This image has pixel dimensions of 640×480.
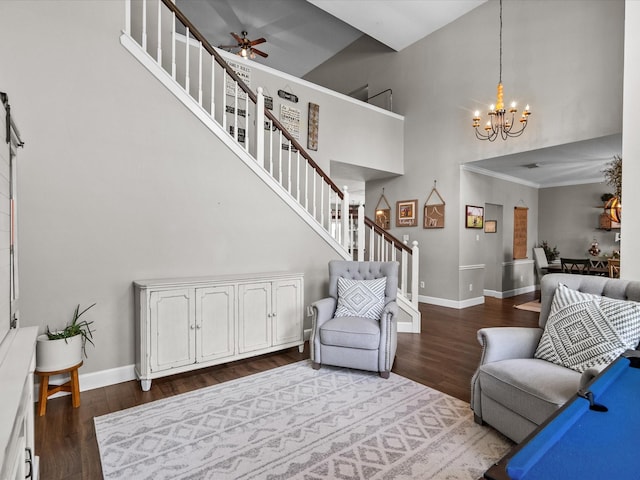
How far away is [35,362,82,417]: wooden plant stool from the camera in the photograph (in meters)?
2.31

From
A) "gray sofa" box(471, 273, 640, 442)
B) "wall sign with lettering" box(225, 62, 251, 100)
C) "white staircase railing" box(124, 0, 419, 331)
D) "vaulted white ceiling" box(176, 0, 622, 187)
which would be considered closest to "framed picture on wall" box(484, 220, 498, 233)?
"vaulted white ceiling" box(176, 0, 622, 187)

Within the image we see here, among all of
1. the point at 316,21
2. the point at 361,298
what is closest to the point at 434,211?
the point at 361,298

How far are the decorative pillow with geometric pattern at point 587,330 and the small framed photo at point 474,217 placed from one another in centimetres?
396

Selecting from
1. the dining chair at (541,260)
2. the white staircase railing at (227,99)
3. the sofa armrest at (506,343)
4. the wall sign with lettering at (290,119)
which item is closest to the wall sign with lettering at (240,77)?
the white staircase railing at (227,99)

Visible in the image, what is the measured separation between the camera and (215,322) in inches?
118

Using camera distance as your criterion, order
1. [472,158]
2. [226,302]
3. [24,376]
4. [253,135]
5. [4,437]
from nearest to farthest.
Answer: [4,437] → [24,376] → [226,302] → [253,135] → [472,158]

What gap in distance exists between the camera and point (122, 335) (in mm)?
2852

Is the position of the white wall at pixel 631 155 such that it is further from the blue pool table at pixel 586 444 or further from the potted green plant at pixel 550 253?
Answer: the potted green plant at pixel 550 253

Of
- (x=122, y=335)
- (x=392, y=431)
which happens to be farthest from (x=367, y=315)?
(x=122, y=335)

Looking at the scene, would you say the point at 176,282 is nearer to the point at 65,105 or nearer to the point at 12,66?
the point at 65,105

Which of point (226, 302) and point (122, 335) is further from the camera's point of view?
point (226, 302)

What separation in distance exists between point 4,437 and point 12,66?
290 centimetres

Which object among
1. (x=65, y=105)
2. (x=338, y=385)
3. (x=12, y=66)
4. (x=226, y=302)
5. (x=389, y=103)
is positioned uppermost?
(x=389, y=103)

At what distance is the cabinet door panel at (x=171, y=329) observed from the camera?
8.87 ft
